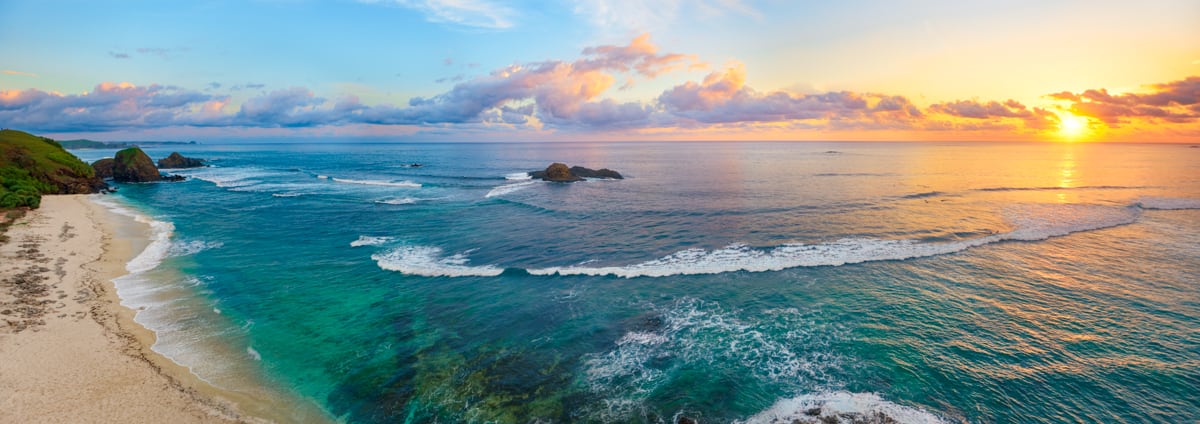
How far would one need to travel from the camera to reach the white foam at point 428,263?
27.4 metres

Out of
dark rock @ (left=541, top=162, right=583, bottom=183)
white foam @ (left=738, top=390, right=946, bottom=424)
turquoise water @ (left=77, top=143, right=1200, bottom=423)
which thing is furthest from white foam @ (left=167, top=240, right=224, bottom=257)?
dark rock @ (left=541, top=162, right=583, bottom=183)

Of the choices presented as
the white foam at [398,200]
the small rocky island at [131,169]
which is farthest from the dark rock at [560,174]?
the small rocky island at [131,169]

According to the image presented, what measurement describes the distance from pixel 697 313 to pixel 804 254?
41.6 ft

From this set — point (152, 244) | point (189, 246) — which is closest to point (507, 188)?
point (189, 246)

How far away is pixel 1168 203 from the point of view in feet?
155

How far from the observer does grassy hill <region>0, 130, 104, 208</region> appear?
44500 mm

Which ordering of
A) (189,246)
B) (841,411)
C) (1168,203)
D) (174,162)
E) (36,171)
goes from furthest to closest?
(174,162), (36,171), (1168,203), (189,246), (841,411)

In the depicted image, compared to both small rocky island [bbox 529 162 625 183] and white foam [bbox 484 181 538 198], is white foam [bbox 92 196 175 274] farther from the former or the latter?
small rocky island [bbox 529 162 625 183]

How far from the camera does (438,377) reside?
15789 mm

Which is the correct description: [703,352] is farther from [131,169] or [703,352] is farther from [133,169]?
[131,169]

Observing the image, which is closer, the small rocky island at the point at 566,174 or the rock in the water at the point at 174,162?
the small rocky island at the point at 566,174

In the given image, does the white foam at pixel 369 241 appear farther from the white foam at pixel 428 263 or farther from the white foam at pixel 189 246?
the white foam at pixel 189 246

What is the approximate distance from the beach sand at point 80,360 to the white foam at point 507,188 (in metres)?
39.5

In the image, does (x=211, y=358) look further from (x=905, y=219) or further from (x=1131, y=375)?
(x=905, y=219)
